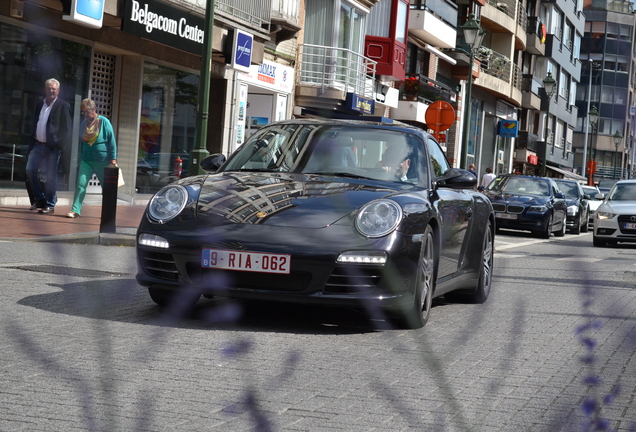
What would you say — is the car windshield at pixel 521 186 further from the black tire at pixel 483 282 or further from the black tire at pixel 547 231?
the black tire at pixel 483 282

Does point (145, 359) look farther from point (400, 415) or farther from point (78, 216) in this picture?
point (78, 216)

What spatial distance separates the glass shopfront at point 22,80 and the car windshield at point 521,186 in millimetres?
10442

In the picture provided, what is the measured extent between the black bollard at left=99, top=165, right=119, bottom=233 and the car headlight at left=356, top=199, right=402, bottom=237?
6582 millimetres

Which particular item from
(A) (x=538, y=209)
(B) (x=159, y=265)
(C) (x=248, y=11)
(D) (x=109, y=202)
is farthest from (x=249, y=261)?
(C) (x=248, y=11)

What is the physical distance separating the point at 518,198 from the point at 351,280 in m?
18.4

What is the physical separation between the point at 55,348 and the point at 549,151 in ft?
225

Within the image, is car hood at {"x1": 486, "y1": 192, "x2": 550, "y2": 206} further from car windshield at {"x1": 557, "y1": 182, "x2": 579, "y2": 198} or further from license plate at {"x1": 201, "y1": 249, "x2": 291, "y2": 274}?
license plate at {"x1": 201, "y1": 249, "x2": 291, "y2": 274}

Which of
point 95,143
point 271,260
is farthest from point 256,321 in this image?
point 95,143

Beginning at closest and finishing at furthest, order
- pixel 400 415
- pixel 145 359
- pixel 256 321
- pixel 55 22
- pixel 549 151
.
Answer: pixel 400 415 → pixel 145 359 → pixel 256 321 → pixel 55 22 → pixel 549 151

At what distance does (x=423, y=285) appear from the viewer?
22.3ft

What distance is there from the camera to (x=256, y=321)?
6680 mm

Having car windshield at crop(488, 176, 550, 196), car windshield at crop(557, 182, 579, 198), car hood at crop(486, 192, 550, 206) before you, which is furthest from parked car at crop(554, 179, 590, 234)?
car hood at crop(486, 192, 550, 206)

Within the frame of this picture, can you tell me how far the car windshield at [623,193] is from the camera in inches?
888

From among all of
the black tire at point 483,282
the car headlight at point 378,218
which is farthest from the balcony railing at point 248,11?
the car headlight at point 378,218
